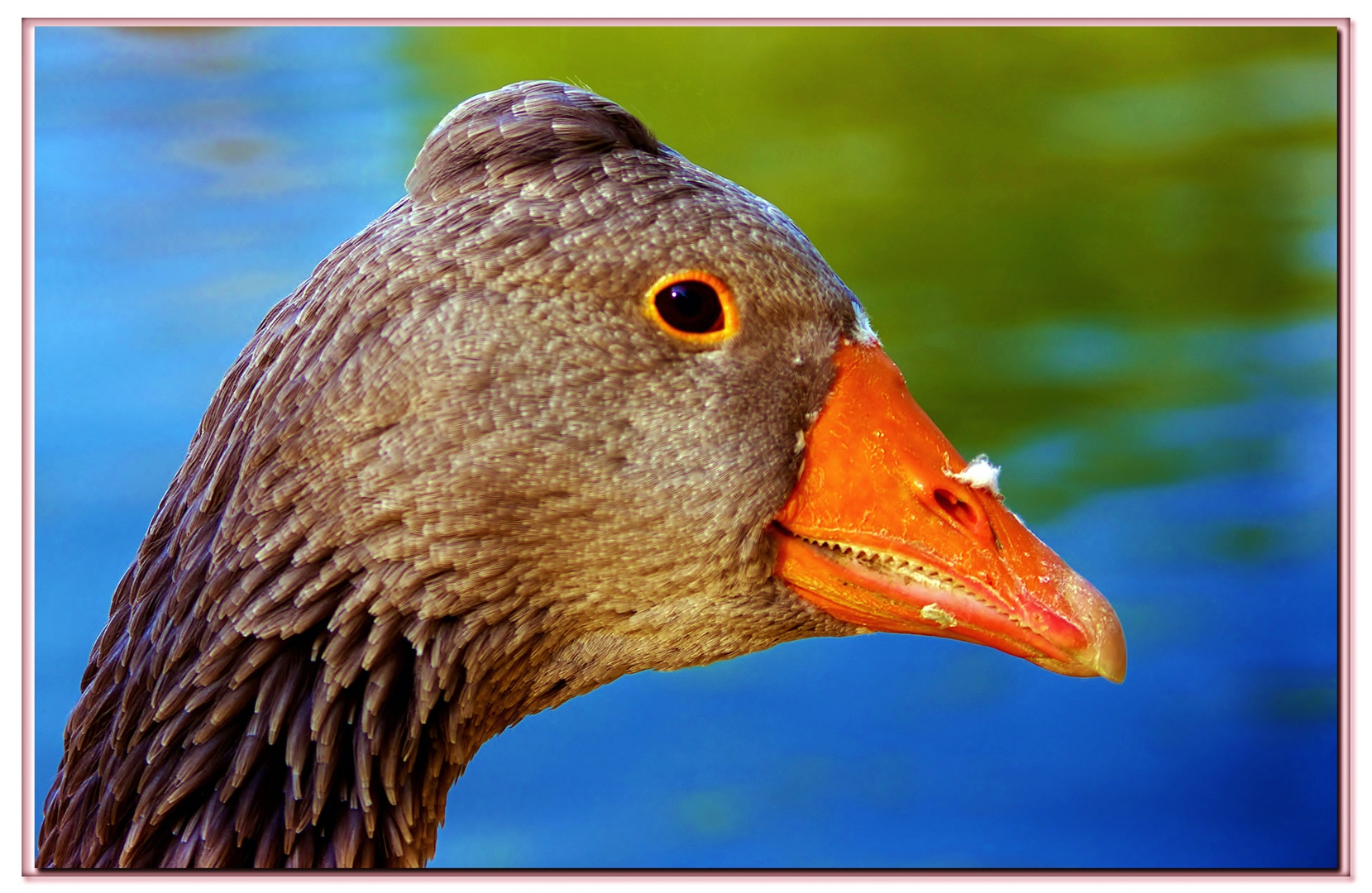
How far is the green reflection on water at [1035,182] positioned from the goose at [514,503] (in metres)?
0.78

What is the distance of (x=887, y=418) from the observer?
2.31 meters

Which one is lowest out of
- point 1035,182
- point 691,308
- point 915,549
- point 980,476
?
point 915,549

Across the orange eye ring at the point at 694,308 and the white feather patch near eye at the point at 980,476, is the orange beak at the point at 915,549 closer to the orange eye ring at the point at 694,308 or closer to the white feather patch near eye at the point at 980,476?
the white feather patch near eye at the point at 980,476

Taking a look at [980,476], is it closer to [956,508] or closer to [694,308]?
[956,508]

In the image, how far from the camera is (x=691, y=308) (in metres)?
2.21

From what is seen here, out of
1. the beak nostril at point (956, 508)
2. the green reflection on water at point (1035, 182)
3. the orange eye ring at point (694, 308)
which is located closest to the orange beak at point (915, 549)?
the beak nostril at point (956, 508)

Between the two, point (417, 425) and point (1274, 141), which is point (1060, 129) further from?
point (417, 425)

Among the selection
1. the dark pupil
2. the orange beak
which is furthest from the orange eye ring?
the orange beak

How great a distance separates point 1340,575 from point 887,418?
1314 millimetres

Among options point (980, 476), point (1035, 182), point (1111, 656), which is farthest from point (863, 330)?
point (1035, 182)

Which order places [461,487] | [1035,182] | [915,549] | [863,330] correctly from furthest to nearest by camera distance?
1. [1035,182]
2. [863,330]
3. [915,549]
4. [461,487]

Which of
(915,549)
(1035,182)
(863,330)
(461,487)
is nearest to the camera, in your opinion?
(461,487)

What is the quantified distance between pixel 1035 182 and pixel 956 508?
2065 millimetres

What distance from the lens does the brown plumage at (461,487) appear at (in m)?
2.15
